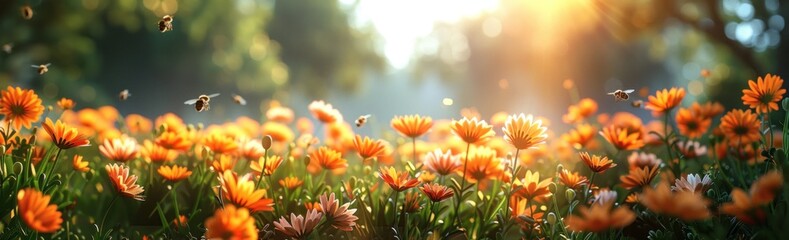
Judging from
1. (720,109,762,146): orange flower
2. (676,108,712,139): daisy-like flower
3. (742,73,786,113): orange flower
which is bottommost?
(742,73,786,113): orange flower

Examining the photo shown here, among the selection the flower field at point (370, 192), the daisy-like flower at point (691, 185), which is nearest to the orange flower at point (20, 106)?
the flower field at point (370, 192)

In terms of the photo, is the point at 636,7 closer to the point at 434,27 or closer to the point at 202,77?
the point at 202,77

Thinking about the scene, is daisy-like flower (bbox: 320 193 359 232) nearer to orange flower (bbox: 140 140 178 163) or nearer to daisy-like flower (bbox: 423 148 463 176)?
daisy-like flower (bbox: 423 148 463 176)

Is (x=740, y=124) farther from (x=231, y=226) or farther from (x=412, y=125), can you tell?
(x=231, y=226)

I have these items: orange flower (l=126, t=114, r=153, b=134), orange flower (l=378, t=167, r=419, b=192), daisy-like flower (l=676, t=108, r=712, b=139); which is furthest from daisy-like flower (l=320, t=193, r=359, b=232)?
orange flower (l=126, t=114, r=153, b=134)

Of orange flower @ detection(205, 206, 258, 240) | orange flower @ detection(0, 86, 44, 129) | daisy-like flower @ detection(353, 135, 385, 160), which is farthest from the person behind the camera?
daisy-like flower @ detection(353, 135, 385, 160)

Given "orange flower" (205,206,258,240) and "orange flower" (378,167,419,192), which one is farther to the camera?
"orange flower" (378,167,419,192)

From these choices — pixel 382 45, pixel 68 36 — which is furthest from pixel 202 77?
pixel 382 45

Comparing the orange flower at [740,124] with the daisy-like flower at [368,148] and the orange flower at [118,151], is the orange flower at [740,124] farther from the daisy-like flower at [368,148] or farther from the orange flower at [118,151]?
the orange flower at [118,151]
